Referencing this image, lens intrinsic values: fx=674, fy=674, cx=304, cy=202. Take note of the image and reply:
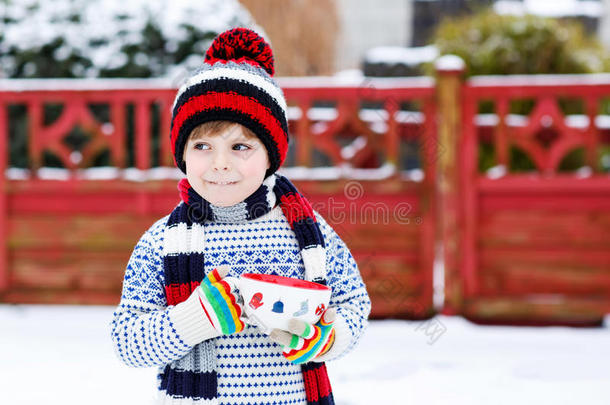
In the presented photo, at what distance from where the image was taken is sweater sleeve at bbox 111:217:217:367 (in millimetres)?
1369

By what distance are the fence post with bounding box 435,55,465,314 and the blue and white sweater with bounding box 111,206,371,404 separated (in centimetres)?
280

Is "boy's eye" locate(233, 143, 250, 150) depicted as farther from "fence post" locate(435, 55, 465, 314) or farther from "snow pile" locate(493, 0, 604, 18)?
"snow pile" locate(493, 0, 604, 18)

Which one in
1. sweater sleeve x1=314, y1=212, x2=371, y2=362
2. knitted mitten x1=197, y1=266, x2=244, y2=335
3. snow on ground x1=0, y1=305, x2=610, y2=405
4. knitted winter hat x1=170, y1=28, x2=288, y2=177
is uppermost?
knitted winter hat x1=170, y1=28, x2=288, y2=177

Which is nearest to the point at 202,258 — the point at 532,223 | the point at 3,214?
the point at 532,223

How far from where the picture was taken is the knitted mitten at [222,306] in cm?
134

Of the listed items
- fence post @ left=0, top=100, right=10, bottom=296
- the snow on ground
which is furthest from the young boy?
fence post @ left=0, top=100, right=10, bottom=296

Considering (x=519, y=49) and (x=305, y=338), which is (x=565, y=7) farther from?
(x=305, y=338)

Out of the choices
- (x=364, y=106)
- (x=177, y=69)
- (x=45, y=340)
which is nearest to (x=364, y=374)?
(x=45, y=340)

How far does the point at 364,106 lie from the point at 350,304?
7.69 m

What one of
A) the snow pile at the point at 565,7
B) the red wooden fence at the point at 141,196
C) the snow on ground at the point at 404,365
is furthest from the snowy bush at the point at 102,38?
the snow pile at the point at 565,7

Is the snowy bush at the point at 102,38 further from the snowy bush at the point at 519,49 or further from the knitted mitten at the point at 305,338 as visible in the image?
the knitted mitten at the point at 305,338

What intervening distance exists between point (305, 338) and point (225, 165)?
1.29ft

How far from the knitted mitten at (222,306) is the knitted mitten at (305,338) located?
8cm

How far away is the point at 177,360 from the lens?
1482 millimetres
